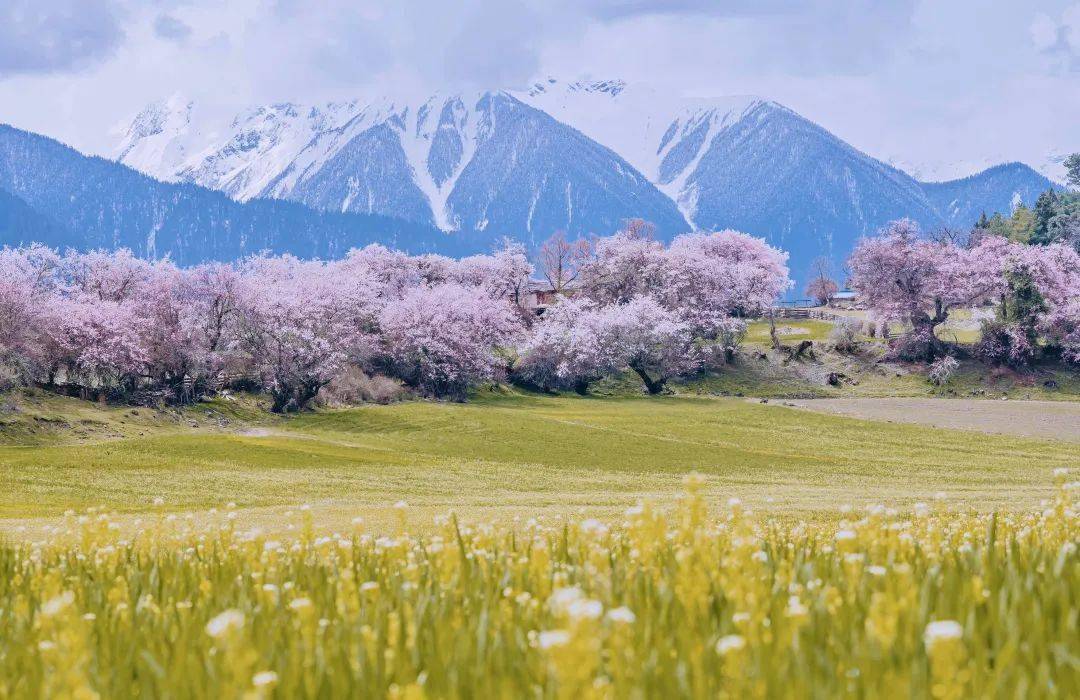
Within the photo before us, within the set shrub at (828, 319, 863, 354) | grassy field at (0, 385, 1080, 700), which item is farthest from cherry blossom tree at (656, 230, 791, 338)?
grassy field at (0, 385, 1080, 700)

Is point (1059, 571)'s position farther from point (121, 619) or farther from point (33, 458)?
point (33, 458)

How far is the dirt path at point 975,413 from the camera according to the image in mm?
56281

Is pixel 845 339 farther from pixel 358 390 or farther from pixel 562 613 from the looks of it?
pixel 562 613

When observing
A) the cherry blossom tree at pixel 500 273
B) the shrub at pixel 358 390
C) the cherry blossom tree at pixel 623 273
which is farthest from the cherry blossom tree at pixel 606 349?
the cherry blossom tree at pixel 500 273

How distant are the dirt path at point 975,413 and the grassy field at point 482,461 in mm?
4465

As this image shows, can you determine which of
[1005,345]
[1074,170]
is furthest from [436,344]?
[1074,170]

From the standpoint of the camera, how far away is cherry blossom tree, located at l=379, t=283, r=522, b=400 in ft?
236

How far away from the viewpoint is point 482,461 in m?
42.5

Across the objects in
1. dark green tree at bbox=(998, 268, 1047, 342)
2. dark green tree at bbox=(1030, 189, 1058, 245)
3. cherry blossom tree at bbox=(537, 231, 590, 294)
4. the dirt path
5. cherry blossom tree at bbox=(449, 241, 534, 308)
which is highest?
dark green tree at bbox=(1030, 189, 1058, 245)

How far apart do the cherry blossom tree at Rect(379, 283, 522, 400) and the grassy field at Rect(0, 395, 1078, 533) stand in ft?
37.7

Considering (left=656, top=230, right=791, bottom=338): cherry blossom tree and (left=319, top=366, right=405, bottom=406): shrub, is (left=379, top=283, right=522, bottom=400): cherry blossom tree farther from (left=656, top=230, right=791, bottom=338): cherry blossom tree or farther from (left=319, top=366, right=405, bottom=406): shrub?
(left=656, top=230, right=791, bottom=338): cherry blossom tree

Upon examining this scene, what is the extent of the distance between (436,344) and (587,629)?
69508 mm

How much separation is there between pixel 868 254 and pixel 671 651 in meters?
91.6

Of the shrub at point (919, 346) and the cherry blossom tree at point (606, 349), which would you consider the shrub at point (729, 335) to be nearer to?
the cherry blossom tree at point (606, 349)
